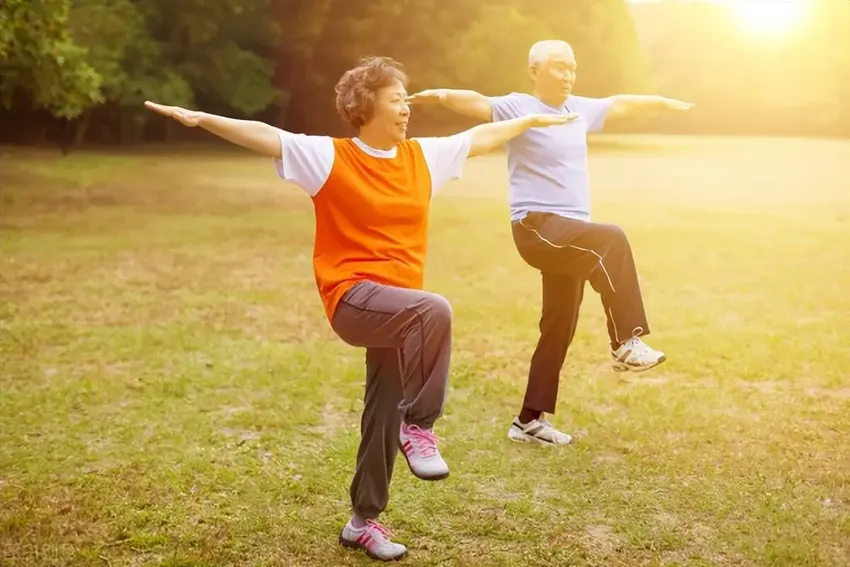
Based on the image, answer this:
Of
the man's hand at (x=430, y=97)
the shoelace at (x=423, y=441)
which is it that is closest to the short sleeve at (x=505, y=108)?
the man's hand at (x=430, y=97)

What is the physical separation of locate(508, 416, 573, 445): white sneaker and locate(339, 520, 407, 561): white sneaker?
4.89ft

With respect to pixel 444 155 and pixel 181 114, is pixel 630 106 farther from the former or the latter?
pixel 181 114

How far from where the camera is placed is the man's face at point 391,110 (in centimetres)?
325

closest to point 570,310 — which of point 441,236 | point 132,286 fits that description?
point 132,286

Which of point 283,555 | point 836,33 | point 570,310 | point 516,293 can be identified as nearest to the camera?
point 283,555

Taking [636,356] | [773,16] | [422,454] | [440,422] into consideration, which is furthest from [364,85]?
[773,16]

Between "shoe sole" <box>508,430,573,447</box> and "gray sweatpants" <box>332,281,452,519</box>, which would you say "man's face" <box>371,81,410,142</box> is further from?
"shoe sole" <box>508,430,573,447</box>

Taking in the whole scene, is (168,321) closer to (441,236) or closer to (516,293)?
(516,293)

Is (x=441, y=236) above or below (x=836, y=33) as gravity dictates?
below

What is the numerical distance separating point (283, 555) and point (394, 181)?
1464 mm

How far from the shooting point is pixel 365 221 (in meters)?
3.27

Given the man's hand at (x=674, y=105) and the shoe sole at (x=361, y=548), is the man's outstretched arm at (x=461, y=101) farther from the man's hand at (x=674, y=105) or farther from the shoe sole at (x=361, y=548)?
the shoe sole at (x=361, y=548)

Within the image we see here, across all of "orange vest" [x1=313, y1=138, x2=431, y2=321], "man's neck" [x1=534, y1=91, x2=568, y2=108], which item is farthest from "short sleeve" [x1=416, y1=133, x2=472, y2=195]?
"man's neck" [x1=534, y1=91, x2=568, y2=108]

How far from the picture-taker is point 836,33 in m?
13.0
